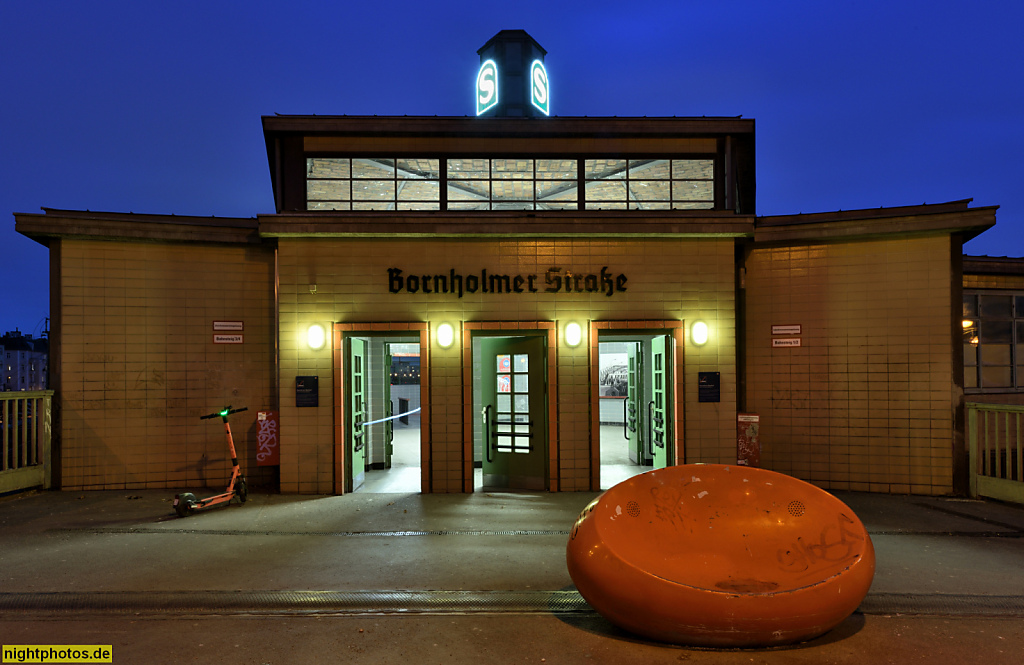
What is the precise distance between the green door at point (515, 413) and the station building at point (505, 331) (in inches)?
1.6

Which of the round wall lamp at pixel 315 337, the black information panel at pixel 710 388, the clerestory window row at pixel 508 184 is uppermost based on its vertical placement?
the clerestory window row at pixel 508 184

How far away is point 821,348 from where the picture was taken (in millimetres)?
8500

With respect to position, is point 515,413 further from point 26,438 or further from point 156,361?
point 26,438

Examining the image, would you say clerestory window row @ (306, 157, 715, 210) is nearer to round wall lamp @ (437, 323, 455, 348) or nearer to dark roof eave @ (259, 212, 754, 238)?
dark roof eave @ (259, 212, 754, 238)

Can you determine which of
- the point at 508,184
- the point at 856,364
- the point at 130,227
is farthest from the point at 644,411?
the point at 130,227

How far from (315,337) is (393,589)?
4747mm

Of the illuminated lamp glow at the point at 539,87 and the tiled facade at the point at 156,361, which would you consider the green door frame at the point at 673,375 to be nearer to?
the tiled facade at the point at 156,361

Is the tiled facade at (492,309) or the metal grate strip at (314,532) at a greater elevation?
the tiled facade at (492,309)

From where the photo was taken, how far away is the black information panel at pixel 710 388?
26.9ft

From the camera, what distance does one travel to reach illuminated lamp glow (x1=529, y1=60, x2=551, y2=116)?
43.1ft

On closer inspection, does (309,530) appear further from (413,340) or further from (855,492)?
(855,492)

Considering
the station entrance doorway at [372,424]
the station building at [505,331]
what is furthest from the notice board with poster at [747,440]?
the station entrance doorway at [372,424]

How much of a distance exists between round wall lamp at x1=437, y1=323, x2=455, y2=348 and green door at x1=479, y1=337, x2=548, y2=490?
3.42 ft

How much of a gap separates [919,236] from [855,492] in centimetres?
429
